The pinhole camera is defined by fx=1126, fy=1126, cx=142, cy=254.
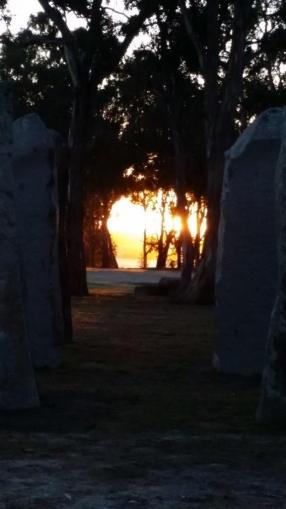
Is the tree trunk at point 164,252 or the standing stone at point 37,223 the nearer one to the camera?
the standing stone at point 37,223

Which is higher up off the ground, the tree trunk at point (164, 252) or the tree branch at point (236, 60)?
the tree branch at point (236, 60)

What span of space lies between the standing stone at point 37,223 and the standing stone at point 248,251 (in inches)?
68.3

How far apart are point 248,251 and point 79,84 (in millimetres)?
13634

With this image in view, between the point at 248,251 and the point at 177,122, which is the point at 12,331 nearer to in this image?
the point at 248,251

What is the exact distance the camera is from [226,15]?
2256cm

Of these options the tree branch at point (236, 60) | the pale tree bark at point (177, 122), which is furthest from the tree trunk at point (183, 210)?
the tree branch at point (236, 60)

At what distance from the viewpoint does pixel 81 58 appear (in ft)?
74.5

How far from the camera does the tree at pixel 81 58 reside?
73.3 ft

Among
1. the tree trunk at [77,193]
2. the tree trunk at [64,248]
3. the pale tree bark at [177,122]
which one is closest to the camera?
the tree trunk at [64,248]

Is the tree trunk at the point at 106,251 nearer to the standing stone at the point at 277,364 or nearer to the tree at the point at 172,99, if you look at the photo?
the tree at the point at 172,99

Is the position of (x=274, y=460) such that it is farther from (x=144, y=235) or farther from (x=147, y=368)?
(x=144, y=235)

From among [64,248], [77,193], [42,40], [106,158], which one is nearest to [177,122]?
[77,193]

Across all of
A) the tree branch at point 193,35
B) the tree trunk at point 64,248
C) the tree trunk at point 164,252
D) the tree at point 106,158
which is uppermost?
the tree branch at point 193,35

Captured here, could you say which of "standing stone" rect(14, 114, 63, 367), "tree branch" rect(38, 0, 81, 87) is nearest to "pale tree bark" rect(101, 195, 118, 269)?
"tree branch" rect(38, 0, 81, 87)
